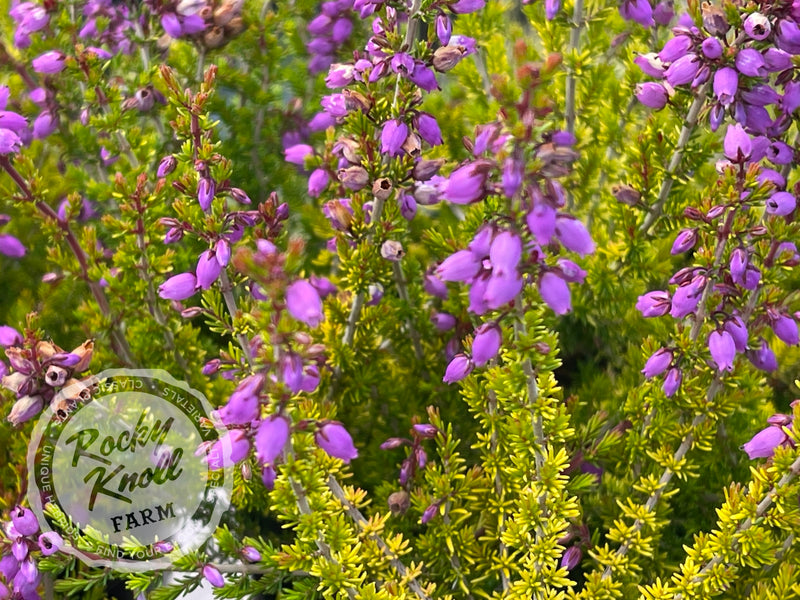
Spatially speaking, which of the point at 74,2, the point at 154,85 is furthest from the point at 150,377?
the point at 74,2

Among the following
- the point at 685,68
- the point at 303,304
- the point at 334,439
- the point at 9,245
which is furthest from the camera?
the point at 9,245

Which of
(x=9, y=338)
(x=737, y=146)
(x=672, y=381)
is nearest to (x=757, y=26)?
(x=737, y=146)

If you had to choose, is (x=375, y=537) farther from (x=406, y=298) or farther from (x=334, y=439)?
(x=406, y=298)

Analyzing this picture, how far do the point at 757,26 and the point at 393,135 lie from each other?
69 centimetres

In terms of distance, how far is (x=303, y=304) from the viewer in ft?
3.35

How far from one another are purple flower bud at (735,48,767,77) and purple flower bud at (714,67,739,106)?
0.02 m

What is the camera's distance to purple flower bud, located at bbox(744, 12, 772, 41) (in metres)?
1.41

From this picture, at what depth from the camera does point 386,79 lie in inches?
62.3

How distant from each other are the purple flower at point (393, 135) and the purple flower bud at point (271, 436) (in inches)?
23.5

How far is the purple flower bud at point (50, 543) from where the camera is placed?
5.37 feet

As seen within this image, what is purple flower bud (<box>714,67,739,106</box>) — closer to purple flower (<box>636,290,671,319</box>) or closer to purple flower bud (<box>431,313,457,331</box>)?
purple flower (<box>636,290,671,319</box>)

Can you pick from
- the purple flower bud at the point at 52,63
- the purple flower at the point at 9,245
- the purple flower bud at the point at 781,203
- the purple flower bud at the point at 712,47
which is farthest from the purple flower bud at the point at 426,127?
the purple flower at the point at 9,245

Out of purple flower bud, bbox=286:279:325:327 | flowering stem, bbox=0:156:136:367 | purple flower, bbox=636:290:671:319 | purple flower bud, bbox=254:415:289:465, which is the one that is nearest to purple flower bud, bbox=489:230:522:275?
purple flower bud, bbox=286:279:325:327
